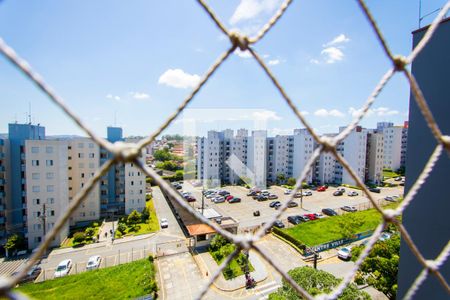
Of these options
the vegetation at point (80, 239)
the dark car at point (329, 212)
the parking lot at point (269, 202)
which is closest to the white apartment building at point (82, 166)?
the vegetation at point (80, 239)

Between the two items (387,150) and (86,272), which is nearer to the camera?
(86,272)

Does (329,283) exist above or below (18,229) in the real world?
above

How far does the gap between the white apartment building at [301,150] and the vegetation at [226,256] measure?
9632mm

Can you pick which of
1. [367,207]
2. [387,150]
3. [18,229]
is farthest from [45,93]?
[387,150]

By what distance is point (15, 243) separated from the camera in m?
6.38

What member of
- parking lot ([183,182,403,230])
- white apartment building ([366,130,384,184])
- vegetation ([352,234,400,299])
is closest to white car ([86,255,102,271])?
parking lot ([183,182,403,230])

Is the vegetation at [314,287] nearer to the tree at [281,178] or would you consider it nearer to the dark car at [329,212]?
the dark car at [329,212]

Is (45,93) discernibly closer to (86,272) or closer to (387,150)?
(86,272)

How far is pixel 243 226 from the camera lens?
784 centimetres

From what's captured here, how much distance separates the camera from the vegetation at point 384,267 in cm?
362

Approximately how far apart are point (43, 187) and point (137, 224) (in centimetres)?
310

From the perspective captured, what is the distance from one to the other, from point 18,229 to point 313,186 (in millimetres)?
13854

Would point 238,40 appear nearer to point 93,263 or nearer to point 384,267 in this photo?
point 384,267

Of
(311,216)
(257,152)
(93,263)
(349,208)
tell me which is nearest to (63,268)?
(93,263)
